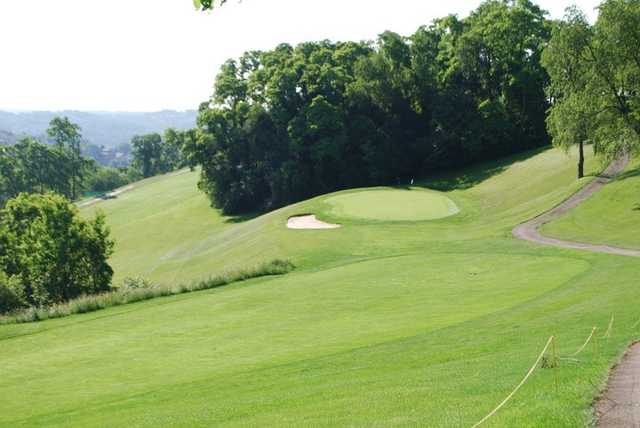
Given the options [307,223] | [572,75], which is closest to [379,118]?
[307,223]

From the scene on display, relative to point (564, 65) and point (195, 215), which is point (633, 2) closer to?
point (564, 65)

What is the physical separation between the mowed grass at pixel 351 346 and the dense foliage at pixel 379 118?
122ft

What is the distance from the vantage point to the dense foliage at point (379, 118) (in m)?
75.7

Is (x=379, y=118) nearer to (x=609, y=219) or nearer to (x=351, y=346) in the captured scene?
(x=609, y=219)

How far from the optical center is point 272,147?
76.9m

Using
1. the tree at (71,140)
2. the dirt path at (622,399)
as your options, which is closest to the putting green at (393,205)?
the dirt path at (622,399)

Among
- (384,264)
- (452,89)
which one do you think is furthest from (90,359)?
(452,89)

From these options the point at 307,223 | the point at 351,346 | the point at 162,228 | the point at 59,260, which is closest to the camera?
the point at 351,346

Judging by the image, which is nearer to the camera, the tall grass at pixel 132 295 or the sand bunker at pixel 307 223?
the tall grass at pixel 132 295

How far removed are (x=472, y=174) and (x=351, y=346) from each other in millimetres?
54891

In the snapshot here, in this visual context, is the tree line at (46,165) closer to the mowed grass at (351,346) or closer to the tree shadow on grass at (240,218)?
the tree shadow on grass at (240,218)

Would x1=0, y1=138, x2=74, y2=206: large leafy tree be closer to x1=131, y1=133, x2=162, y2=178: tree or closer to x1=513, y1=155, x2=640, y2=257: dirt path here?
x1=131, y1=133, x2=162, y2=178: tree

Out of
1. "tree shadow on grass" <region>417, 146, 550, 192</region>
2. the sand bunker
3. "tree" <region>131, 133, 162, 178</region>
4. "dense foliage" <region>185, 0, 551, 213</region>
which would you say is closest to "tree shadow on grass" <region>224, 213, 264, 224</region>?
"dense foliage" <region>185, 0, 551, 213</region>

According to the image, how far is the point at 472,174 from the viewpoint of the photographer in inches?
2810
